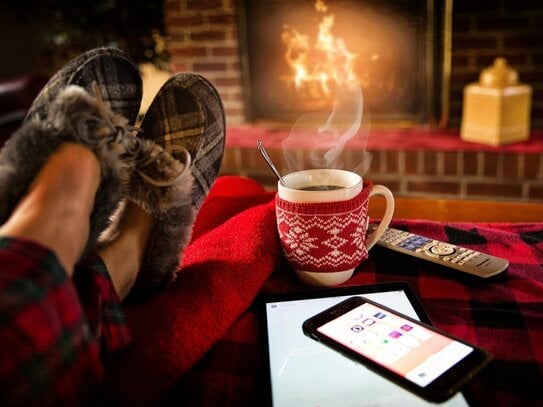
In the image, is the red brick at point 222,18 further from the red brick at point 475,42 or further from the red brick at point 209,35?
the red brick at point 475,42

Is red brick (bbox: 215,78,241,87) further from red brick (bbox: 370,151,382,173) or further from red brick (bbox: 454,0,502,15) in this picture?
red brick (bbox: 454,0,502,15)

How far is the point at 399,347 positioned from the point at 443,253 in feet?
0.68

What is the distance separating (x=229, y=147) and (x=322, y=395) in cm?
143

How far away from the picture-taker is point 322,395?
398mm

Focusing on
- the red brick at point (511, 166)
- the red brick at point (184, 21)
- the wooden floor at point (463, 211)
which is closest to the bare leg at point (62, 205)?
the wooden floor at point (463, 211)

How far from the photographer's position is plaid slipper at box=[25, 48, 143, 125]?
0.62 m

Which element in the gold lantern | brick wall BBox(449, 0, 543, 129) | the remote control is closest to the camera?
the remote control

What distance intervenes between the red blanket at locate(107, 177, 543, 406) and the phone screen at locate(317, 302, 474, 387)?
3 centimetres

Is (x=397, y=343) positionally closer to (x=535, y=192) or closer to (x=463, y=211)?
(x=463, y=211)

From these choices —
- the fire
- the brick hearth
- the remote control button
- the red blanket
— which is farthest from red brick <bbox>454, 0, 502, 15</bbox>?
the remote control button

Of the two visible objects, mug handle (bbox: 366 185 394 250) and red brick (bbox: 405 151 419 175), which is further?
red brick (bbox: 405 151 419 175)

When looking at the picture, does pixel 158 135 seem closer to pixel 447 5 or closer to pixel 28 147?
pixel 28 147

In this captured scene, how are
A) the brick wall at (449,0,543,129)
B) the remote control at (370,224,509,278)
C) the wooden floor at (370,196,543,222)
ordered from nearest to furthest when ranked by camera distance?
1. the remote control at (370,224,509,278)
2. the wooden floor at (370,196,543,222)
3. the brick wall at (449,0,543,129)

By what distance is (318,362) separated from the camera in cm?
44
